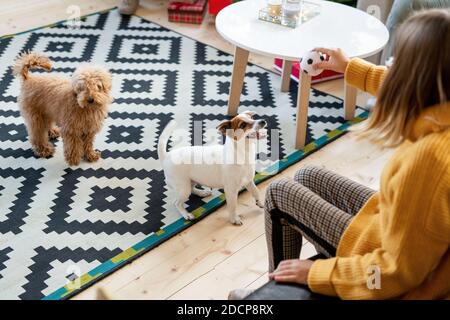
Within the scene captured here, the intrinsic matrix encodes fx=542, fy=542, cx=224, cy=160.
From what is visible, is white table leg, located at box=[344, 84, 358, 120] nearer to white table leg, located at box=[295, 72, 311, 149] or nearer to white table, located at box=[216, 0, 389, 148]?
white table, located at box=[216, 0, 389, 148]

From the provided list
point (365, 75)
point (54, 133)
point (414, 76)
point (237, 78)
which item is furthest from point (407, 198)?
point (54, 133)

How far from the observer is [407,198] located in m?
0.86

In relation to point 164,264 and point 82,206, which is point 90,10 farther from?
point 164,264

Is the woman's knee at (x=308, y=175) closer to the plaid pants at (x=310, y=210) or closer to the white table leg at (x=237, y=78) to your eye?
the plaid pants at (x=310, y=210)

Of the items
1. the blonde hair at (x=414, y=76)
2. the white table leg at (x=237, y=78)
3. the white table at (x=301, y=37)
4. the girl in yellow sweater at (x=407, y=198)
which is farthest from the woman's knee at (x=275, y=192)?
the white table leg at (x=237, y=78)

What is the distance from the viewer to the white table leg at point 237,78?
241 cm

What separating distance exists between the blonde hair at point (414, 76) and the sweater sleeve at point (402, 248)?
0.09m

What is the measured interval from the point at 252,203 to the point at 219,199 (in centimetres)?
12

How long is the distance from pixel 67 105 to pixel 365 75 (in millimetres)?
1181

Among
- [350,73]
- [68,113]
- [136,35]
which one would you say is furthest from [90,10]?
[350,73]

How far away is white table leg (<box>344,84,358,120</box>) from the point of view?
2.45 meters

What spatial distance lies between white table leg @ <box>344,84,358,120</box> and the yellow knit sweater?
1504 millimetres

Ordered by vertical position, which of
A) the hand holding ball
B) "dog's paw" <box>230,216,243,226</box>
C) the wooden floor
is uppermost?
the hand holding ball

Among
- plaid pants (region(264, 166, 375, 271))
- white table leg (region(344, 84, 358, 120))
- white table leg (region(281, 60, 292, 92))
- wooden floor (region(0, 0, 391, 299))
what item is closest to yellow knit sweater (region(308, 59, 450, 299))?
plaid pants (region(264, 166, 375, 271))
